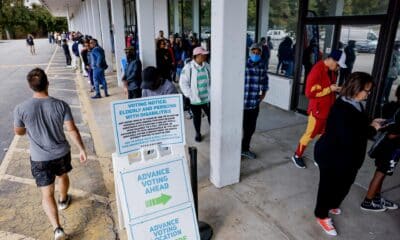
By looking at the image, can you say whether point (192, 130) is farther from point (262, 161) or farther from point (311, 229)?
point (311, 229)

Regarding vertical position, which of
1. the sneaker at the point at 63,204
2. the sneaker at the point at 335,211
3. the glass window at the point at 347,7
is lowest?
the sneaker at the point at 63,204

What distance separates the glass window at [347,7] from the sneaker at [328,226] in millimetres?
3934

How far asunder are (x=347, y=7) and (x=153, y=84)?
4.27 meters

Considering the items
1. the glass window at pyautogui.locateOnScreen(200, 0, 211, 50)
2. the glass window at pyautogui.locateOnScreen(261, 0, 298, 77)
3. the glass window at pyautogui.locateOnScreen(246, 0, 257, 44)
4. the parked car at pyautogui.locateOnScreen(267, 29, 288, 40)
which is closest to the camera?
the glass window at pyautogui.locateOnScreen(261, 0, 298, 77)

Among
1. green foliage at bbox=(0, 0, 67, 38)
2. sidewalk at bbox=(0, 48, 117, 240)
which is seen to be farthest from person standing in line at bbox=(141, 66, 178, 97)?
green foliage at bbox=(0, 0, 67, 38)

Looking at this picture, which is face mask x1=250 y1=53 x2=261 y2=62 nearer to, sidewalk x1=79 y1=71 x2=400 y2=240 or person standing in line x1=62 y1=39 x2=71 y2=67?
sidewalk x1=79 y1=71 x2=400 y2=240

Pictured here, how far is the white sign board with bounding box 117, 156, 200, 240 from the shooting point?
2.60 meters

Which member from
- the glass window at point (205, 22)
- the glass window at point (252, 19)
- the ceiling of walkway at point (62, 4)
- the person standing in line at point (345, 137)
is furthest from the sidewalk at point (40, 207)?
the ceiling of walkway at point (62, 4)

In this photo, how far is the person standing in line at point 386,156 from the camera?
3158 mm

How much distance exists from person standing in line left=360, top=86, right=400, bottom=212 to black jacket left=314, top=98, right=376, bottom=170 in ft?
1.68

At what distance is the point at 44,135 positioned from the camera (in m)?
2.96

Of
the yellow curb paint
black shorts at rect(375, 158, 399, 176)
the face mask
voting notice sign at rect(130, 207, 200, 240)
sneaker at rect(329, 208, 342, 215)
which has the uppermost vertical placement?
the face mask

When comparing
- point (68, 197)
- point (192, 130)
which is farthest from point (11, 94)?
point (68, 197)

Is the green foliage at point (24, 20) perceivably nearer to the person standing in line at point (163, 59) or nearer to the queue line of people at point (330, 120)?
the person standing in line at point (163, 59)
